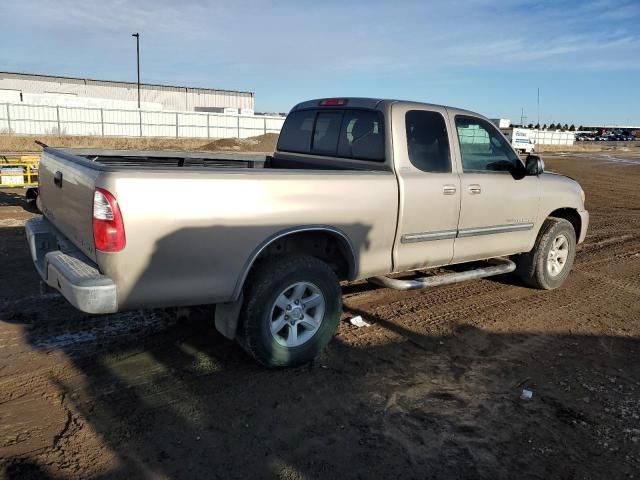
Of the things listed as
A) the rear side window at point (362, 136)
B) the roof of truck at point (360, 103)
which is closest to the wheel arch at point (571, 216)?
the roof of truck at point (360, 103)

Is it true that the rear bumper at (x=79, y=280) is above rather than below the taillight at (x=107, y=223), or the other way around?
below

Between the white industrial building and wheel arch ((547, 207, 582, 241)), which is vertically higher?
the white industrial building

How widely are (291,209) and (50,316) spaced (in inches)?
103

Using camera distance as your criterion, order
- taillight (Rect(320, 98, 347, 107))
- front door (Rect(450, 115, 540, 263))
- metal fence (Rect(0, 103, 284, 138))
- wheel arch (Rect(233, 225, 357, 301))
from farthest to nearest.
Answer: metal fence (Rect(0, 103, 284, 138)), taillight (Rect(320, 98, 347, 107)), front door (Rect(450, 115, 540, 263)), wheel arch (Rect(233, 225, 357, 301))

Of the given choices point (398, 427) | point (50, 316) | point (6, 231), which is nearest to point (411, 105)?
point (398, 427)

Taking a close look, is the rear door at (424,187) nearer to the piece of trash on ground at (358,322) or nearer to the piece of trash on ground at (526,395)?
the piece of trash on ground at (358,322)

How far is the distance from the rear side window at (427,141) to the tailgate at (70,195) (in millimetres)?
2633

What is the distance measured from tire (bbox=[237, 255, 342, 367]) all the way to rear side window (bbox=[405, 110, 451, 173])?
139cm

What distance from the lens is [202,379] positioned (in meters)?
3.94

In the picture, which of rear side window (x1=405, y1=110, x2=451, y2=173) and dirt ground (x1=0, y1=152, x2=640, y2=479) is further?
rear side window (x1=405, y1=110, x2=451, y2=173)

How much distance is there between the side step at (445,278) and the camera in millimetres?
4801

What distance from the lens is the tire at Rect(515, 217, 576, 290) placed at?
621 centimetres

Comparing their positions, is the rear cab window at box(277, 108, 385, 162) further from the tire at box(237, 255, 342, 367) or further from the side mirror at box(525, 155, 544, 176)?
the side mirror at box(525, 155, 544, 176)

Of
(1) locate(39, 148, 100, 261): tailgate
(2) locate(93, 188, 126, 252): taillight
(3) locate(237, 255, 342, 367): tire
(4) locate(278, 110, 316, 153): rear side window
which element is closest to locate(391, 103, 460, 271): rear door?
(3) locate(237, 255, 342, 367): tire
